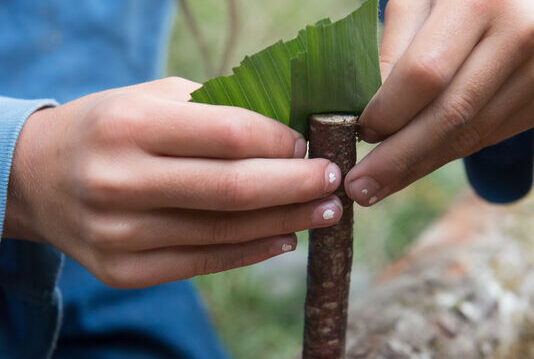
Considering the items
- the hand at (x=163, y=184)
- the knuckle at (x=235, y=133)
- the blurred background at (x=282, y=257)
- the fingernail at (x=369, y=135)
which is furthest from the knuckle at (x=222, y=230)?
the blurred background at (x=282, y=257)

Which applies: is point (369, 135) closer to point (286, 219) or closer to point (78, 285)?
point (286, 219)

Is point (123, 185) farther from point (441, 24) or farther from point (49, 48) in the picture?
point (49, 48)

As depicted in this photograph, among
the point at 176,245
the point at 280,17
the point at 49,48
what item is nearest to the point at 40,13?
the point at 49,48

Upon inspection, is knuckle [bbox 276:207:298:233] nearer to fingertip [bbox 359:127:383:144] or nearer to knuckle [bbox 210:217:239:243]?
knuckle [bbox 210:217:239:243]

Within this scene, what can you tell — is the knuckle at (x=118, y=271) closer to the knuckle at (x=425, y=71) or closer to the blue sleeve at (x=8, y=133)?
the blue sleeve at (x=8, y=133)

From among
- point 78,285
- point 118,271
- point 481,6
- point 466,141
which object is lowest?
point 118,271

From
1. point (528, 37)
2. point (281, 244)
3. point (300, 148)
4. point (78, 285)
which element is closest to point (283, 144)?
point (300, 148)
